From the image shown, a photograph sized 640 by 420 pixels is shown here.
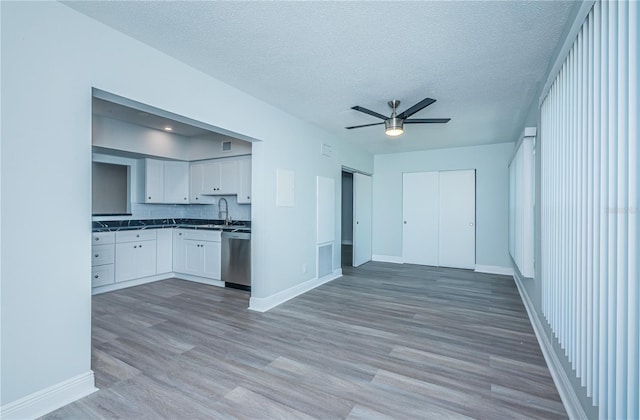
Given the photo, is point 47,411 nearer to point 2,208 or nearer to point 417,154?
point 2,208

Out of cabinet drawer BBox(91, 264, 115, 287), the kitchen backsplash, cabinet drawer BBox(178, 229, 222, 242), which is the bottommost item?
cabinet drawer BBox(91, 264, 115, 287)

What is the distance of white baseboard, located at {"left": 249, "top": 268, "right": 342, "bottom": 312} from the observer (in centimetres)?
383

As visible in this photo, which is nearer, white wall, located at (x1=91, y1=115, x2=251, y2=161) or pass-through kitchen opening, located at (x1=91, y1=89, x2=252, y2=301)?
white wall, located at (x1=91, y1=115, x2=251, y2=161)

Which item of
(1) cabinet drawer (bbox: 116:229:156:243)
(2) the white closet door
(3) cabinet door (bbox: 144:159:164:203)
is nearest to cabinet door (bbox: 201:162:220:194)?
(3) cabinet door (bbox: 144:159:164:203)

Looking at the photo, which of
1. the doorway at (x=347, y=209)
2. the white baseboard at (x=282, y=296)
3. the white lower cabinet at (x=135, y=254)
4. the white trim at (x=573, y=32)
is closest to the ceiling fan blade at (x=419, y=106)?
the white trim at (x=573, y=32)

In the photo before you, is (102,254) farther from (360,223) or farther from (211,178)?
(360,223)

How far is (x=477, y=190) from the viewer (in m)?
6.27

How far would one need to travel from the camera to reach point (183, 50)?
2539 mm

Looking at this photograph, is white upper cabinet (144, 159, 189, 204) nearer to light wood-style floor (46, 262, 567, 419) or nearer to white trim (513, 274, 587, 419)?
light wood-style floor (46, 262, 567, 419)

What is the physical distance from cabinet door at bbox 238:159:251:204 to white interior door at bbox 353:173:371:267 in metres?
2.31

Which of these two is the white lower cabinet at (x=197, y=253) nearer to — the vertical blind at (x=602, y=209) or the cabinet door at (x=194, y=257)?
the cabinet door at (x=194, y=257)

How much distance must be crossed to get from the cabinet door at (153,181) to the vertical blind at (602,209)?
5.77m

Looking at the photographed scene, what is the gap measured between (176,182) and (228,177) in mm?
1199

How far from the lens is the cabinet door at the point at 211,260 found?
498 cm
